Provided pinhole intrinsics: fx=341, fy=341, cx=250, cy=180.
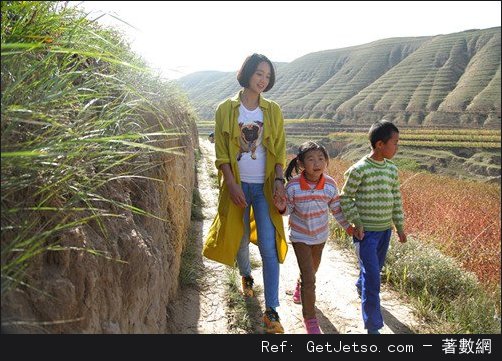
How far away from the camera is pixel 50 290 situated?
1.26 meters

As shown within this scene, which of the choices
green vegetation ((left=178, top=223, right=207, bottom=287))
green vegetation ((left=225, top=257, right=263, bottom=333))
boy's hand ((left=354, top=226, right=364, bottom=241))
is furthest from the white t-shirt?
green vegetation ((left=178, top=223, right=207, bottom=287))

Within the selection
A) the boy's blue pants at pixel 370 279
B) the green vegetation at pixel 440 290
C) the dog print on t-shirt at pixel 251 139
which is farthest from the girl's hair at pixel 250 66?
the green vegetation at pixel 440 290

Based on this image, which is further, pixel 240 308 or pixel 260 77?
pixel 240 308

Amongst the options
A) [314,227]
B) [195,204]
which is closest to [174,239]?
[314,227]

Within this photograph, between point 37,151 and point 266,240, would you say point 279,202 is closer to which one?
point 266,240

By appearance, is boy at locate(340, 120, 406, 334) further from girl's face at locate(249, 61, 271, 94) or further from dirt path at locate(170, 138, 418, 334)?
girl's face at locate(249, 61, 271, 94)

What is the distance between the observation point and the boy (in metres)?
2.67

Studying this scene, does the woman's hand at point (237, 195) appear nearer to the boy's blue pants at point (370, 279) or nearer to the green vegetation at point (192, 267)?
the boy's blue pants at point (370, 279)

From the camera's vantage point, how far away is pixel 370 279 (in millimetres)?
2666

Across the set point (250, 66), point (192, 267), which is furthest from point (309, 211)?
point (192, 267)

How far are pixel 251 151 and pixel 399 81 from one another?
296 ft

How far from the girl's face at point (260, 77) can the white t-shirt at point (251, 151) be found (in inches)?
8.0

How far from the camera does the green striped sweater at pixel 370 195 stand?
2.75 metres

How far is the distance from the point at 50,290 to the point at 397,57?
113 m
